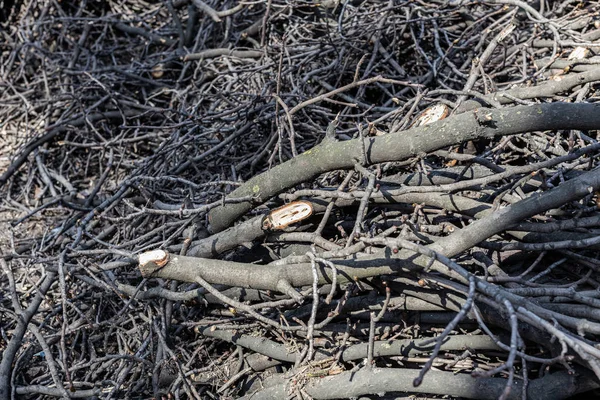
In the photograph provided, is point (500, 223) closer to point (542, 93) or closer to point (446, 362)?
point (446, 362)

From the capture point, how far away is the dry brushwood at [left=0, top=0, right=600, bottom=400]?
1.79 m

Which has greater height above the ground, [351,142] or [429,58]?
[351,142]

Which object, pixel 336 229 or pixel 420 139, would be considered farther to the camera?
pixel 336 229

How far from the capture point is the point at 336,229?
7.54ft

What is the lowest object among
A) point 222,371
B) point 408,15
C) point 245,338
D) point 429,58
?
point 222,371

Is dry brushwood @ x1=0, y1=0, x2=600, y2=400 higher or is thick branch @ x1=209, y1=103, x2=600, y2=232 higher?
thick branch @ x1=209, y1=103, x2=600, y2=232

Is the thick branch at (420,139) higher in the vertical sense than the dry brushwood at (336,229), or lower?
higher

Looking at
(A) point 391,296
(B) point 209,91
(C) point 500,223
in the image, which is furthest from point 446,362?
(B) point 209,91

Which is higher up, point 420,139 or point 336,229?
point 420,139

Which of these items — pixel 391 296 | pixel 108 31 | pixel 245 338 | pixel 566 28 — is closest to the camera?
pixel 391 296

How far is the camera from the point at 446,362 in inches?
76.0

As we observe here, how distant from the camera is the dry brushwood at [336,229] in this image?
179 centimetres

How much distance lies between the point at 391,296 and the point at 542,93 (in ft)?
3.62

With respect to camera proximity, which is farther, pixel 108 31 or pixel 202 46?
pixel 108 31
